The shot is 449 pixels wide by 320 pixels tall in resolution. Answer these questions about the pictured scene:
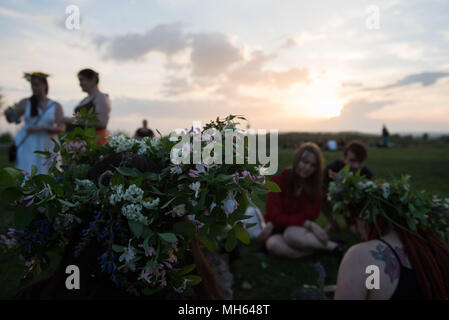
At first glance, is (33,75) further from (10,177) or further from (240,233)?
(240,233)

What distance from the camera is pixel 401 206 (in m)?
2.80

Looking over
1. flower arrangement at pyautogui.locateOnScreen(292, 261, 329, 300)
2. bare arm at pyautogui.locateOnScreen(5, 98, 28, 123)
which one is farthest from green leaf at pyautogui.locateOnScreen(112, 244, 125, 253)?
bare arm at pyautogui.locateOnScreen(5, 98, 28, 123)

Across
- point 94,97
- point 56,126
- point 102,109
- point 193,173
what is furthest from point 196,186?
point 56,126

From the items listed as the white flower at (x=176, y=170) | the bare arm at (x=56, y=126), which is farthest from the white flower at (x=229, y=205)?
the bare arm at (x=56, y=126)

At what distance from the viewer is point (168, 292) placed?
1868 millimetres

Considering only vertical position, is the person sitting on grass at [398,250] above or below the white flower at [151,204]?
below

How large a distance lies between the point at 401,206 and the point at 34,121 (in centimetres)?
576

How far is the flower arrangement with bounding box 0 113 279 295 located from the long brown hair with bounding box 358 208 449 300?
5.28 feet

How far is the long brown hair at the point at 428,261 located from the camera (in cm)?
248

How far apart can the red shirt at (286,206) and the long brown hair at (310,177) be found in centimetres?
9

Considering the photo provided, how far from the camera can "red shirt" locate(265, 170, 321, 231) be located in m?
5.80

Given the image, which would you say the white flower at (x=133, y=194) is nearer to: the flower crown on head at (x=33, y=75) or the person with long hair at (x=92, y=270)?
the person with long hair at (x=92, y=270)

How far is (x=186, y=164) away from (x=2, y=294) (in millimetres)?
3642

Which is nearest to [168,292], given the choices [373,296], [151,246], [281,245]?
[151,246]
